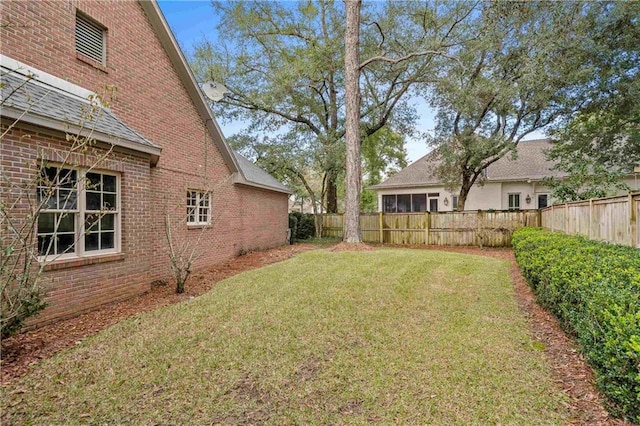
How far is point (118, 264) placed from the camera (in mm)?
5848

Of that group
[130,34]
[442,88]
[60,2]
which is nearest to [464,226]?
[442,88]

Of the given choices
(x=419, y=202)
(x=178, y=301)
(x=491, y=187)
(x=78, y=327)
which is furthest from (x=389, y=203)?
(x=78, y=327)

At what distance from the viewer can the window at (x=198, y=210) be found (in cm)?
907

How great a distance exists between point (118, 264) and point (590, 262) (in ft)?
23.8

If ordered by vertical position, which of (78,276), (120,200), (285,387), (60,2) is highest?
(60,2)

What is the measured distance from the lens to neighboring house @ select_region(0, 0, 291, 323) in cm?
464

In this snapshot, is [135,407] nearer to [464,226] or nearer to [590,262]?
[590,262]

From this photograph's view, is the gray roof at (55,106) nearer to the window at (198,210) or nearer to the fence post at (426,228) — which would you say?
the window at (198,210)

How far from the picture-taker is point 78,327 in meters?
4.62

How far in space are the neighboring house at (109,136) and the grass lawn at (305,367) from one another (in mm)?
1407

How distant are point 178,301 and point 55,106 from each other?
3.68 metres

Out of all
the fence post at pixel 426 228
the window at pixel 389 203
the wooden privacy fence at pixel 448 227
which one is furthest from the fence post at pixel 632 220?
the window at pixel 389 203

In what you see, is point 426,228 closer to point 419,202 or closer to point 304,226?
point 419,202

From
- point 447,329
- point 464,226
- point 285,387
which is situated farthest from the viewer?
point 464,226
